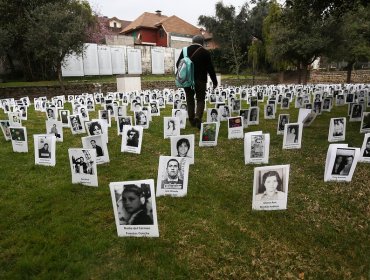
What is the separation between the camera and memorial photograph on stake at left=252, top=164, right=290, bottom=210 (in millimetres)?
2895

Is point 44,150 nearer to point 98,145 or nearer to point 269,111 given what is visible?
point 98,145

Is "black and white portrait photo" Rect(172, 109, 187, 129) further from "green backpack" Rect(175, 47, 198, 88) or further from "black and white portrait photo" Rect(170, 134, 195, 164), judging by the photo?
"black and white portrait photo" Rect(170, 134, 195, 164)

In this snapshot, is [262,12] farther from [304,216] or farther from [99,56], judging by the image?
[304,216]

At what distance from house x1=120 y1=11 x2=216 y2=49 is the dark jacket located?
37.4 meters

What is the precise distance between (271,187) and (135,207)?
135 centimetres

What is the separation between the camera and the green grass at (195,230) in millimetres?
2275

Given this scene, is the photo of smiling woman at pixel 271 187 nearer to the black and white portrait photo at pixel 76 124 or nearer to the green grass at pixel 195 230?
the green grass at pixel 195 230

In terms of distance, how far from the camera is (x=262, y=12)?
3669 cm

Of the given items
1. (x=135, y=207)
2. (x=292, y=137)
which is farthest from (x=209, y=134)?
(x=135, y=207)

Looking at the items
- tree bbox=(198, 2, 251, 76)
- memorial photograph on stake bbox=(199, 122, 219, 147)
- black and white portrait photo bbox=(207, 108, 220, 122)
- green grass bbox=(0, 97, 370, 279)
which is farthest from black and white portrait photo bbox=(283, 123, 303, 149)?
tree bbox=(198, 2, 251, 76)

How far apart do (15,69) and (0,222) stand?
982 inches

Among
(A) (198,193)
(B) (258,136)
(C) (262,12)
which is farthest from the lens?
(C) (262,12)

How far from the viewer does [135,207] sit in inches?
101

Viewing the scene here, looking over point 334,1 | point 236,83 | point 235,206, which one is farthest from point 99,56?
point 235,206
